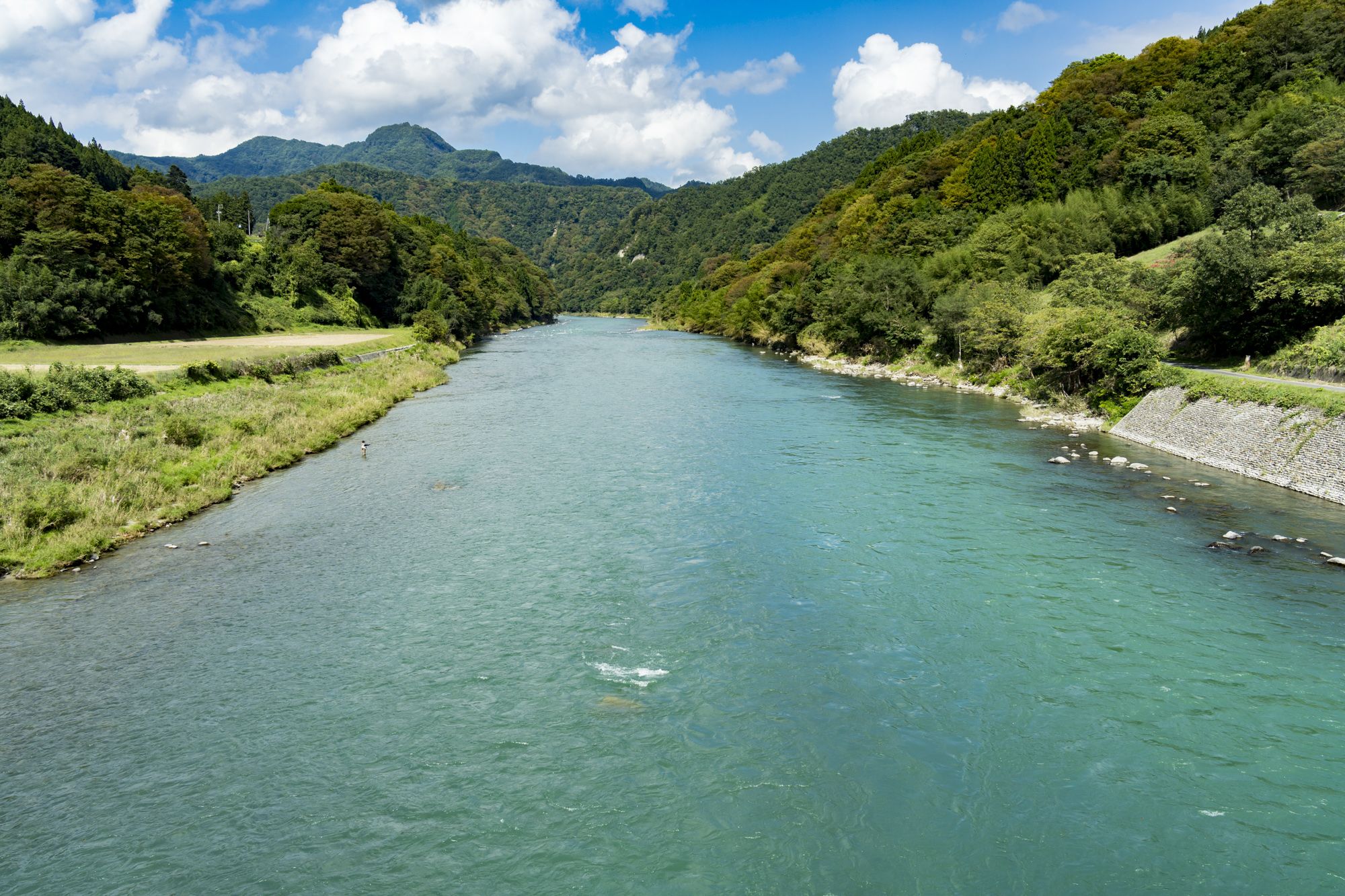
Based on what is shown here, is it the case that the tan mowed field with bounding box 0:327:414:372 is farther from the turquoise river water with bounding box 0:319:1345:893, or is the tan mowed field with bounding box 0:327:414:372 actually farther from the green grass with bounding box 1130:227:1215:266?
the green grass with bounding box 1130:227:1215:266

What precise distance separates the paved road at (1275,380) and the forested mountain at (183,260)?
192 ft

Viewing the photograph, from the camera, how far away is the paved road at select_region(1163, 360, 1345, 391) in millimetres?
24319

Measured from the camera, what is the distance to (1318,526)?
18391 millimetres

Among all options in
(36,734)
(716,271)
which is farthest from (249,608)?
(716,271)

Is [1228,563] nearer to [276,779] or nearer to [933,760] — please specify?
[933,760]

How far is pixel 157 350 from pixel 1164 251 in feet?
228

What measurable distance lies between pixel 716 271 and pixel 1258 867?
133137mm

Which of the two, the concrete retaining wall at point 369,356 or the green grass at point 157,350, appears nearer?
the green grass at point 157,350

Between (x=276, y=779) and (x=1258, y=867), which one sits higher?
(x=1258, y=867)

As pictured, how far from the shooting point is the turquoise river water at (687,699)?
26.6 feet

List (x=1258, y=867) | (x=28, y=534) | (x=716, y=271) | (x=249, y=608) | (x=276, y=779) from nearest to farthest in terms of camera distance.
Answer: (x=1258, y=867), (x=276, y=779), (x=249, y=608), (x=28, y=534), (x=716, y=271)

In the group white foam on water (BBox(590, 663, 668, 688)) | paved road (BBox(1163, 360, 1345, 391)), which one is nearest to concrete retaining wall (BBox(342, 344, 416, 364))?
white foam on water (BBox(590, 663, 668, 688))

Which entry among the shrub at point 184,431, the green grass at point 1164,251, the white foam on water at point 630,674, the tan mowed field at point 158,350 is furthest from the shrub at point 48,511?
the green grass at point 1164,251

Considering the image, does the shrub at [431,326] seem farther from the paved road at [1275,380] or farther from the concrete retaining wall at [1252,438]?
the paved road at [1275,380]
